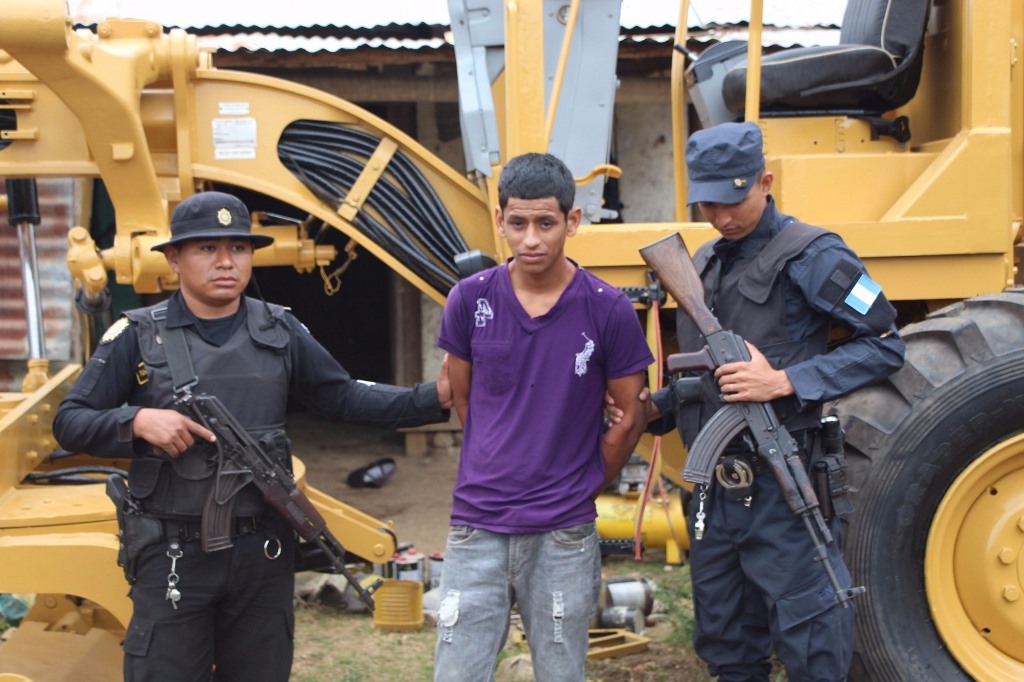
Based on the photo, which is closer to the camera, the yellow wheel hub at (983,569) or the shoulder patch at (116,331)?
the shoulder patch at (116,331)

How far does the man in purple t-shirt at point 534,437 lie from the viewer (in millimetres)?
2908

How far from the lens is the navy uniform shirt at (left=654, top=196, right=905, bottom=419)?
117 inches

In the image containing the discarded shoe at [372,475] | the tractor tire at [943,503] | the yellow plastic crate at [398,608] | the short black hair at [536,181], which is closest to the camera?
the short black hair at [536,181]

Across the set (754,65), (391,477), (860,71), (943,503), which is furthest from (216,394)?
(391,477)

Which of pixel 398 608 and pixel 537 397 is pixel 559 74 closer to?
pixel 537 397

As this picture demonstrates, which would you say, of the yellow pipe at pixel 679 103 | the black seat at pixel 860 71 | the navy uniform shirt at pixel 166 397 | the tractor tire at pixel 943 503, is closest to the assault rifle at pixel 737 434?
the tractor tire at pixel 943 503

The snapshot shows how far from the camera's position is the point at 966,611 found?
3662 millimetres

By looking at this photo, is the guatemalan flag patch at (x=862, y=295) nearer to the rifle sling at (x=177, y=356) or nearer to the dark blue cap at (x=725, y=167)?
the dark blue cap at (x=725, y=167)

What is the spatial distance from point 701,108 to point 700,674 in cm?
227

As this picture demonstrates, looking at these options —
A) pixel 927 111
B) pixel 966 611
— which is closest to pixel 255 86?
pixel 927 111

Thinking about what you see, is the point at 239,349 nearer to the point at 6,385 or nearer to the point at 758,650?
the point at 758,650

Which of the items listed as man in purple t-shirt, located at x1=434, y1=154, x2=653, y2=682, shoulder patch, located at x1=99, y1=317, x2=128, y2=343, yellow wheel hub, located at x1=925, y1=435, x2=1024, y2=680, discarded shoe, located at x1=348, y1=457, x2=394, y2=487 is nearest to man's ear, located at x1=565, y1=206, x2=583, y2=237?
man in purple t-shirt, located at x1=434, y1=154, x2=653, y2=682

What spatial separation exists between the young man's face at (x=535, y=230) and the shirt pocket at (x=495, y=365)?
0.21m

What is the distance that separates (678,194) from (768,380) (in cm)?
201
